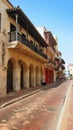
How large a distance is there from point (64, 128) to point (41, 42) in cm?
2874

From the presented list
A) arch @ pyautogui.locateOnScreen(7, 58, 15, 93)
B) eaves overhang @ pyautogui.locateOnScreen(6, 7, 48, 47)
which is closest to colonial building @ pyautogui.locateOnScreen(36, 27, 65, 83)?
eaves overhang @ pyautogui.locateOnScreen(6, 7, 48, 47)

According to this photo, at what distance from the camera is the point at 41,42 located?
36.5m

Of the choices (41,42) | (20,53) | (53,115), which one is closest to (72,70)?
(41,42)

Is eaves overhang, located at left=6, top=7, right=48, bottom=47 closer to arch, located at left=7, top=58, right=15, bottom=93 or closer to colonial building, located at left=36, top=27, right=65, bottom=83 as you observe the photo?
arch, located at left=7, top=58, right=15, bottom=93

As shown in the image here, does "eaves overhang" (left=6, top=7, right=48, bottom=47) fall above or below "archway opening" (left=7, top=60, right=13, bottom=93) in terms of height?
above

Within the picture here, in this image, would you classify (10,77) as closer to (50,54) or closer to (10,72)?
(10,72)

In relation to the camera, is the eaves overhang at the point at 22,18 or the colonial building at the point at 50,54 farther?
the colonial building at the point at 50,54

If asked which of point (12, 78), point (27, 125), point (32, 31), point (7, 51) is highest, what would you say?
point (32, 31)

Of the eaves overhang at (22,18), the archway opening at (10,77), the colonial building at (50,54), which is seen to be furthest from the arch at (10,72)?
the colonial building at (50,54)

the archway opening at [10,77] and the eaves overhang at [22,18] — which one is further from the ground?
the eaves overhang at [22,18]

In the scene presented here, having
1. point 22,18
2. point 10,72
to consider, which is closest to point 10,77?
point 10,72

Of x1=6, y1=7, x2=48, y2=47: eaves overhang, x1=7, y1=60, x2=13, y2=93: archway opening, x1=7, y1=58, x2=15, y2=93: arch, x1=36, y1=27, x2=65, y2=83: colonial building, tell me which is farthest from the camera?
x1=36, y1=27, x2=65, y2=83: colonial building

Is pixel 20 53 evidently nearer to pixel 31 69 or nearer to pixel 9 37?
pixel 9 37

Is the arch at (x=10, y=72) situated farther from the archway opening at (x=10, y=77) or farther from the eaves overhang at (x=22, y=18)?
the eaves overhang at (x=22, y=18)
